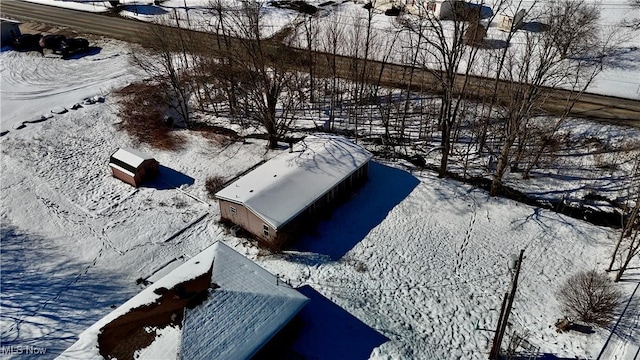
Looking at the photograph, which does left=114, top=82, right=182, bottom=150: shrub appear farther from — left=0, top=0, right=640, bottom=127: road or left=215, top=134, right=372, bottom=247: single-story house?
left=215, top=134, right=372, bottom=247: single-story house

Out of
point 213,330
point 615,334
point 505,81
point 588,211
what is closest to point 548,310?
point 615,334

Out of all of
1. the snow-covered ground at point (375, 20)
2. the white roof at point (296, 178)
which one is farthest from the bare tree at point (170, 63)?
the white roof at point (296, 178)

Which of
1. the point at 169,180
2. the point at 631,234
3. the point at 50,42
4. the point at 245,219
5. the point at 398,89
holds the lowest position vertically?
the point at 245,219

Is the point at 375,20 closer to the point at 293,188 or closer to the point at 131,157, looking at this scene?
the point at 293,188

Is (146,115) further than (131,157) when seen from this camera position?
Yes

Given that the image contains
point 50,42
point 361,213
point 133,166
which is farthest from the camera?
point 50,42

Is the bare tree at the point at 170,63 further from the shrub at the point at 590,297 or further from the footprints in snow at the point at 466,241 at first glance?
the shrub at the point at 590,297

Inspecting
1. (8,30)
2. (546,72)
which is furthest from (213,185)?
(8,30)

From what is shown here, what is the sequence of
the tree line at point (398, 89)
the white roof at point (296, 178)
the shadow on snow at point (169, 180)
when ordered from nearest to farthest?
1. the white roof at point (296, 178)
2. the shadow on snow at point (169, 180)
3. the tree line at point (398, 89)
